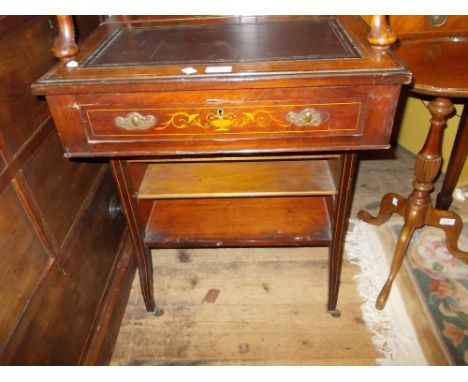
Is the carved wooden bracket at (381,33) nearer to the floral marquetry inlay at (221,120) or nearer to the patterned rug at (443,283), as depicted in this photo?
the floral marquetry inlay at (221,120)

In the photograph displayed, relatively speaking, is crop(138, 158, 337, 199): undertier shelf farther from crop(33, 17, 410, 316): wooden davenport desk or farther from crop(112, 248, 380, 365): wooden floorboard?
crop(112, 248, 380, 365): wooden floorboard

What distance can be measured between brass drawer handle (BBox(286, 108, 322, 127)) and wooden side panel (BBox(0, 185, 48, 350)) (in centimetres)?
66

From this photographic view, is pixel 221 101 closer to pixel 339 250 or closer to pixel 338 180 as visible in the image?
pixel 338 180

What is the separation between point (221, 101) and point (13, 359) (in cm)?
74

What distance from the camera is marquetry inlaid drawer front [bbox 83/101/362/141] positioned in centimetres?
83

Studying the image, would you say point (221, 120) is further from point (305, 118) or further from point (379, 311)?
point (379, 311)

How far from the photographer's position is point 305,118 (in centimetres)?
→ 84

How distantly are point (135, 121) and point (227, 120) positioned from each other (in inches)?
8.2

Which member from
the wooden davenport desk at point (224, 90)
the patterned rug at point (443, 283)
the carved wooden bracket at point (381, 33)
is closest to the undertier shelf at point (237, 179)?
the wooden davenport desk at point (224, 90)

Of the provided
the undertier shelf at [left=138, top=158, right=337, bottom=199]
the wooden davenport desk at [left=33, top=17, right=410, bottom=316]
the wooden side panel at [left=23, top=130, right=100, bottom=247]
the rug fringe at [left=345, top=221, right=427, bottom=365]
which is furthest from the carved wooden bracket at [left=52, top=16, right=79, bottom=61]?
the rug fringe at [left=345, top=221, right=427, bottom=365]

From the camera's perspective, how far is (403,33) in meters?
1.37

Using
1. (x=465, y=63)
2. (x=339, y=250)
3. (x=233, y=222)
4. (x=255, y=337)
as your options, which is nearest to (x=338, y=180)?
(x=339, y=250)

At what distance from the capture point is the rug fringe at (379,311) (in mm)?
1271

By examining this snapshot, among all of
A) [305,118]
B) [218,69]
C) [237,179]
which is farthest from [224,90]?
[237,179]
